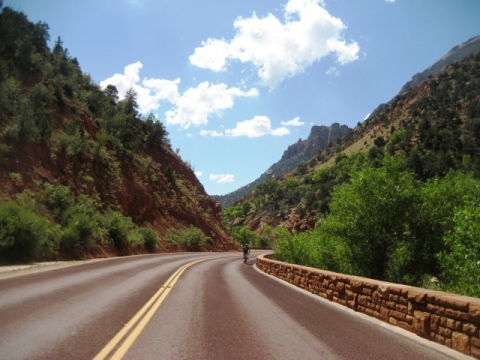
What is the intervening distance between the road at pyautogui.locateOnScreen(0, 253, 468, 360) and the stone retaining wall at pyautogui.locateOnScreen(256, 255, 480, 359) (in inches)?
9.3

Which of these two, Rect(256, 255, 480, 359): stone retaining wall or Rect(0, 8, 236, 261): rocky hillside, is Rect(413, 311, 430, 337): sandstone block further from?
Rect(0, 8, 236, 261): rocky hillside

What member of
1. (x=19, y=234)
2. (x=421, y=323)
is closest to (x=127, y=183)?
(x=19, y=234)

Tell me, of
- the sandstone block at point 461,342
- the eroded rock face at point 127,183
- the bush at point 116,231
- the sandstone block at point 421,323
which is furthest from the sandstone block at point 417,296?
the bush at point 116,231

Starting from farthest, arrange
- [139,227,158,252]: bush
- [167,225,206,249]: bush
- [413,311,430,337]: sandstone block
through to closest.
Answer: [167,225,206,249]: bush < [139,227,158,252]: bush < [413,311,430,337]: sandstone block

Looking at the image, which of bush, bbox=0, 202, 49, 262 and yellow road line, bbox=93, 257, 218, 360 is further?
bush, bbox=0, 202, 49, 262

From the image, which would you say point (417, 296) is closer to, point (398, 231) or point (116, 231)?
point (398, 231)

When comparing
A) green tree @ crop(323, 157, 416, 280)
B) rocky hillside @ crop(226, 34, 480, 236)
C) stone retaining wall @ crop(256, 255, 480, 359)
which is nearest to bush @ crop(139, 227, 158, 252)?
rocky hillside @ crop(226, 34, 480, 236)

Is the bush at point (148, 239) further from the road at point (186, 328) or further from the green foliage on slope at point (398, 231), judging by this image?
the road at point (186, 328)

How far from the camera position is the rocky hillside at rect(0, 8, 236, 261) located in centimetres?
2753

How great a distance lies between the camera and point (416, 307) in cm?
721

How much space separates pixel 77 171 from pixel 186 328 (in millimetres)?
36684

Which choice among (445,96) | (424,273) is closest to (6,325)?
(424,273)

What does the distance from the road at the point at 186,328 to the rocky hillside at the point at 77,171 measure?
11256 mm

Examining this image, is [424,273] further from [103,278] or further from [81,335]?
[81,335]
